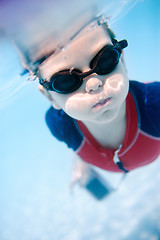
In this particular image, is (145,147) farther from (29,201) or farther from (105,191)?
(29,201)

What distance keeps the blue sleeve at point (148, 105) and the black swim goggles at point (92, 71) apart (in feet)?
3.08

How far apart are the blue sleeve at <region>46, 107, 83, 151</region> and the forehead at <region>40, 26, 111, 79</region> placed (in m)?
1.25

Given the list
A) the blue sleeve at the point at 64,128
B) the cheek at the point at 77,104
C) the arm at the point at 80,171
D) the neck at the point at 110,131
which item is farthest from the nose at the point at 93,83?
the arm at the point at 80,171

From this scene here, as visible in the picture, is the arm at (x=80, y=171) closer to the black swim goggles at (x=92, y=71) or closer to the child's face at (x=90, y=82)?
the child's face at (x=90, y=82)

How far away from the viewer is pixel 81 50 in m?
1.74

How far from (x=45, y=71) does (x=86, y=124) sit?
109 cm

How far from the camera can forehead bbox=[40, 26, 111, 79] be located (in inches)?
68.9

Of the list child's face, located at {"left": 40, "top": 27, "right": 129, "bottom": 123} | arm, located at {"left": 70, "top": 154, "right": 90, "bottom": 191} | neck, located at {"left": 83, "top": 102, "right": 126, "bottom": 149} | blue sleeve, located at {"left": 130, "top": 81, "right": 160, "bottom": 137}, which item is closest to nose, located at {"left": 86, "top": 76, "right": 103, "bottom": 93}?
child's face, located at {"left": 40, "top": 27, "right": 129, "bottom": 123}

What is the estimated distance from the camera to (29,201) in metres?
9.66

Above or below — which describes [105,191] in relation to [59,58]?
below

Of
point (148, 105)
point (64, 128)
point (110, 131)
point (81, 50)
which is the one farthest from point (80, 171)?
point (81, 50)

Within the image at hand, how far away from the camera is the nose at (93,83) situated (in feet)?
5.84

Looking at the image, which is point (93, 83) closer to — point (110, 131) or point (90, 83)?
point (90, 83)

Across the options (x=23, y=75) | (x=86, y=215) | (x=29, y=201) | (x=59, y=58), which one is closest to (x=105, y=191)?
(x=86, y=215)
